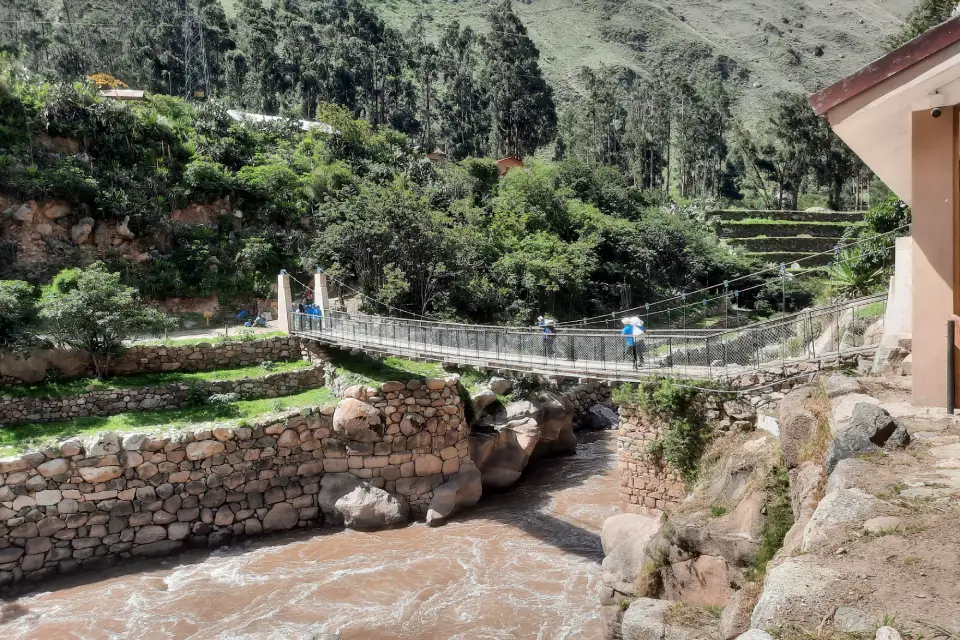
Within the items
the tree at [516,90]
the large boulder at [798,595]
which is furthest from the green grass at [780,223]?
the large boulder at [798,595]

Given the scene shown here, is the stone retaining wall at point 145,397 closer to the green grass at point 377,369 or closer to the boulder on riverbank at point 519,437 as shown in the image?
the green grass at point 377,369

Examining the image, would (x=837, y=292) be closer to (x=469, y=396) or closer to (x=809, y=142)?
(x=469, y=396)

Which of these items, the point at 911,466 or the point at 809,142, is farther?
the point at 809,142

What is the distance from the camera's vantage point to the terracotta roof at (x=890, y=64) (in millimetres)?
5938

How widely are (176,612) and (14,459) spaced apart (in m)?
4.77

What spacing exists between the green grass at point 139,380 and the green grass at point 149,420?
0.80 meters

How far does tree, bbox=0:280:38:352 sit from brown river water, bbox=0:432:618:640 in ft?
18.3

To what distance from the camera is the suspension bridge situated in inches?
415

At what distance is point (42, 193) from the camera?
23.2m

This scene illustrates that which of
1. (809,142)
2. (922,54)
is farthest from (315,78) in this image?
(922,54)

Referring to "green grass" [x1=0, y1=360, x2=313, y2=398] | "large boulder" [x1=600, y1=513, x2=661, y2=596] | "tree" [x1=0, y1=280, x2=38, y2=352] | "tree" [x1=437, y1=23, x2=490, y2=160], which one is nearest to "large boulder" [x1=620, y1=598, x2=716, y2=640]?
"large boulder" [x1=600, y1=513, x2=661, y2=596]

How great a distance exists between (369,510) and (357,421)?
2.06 metres

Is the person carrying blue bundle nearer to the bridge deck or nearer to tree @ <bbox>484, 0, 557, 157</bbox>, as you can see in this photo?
the bridge deck

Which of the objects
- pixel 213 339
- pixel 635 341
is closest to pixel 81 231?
pixel 213 339
